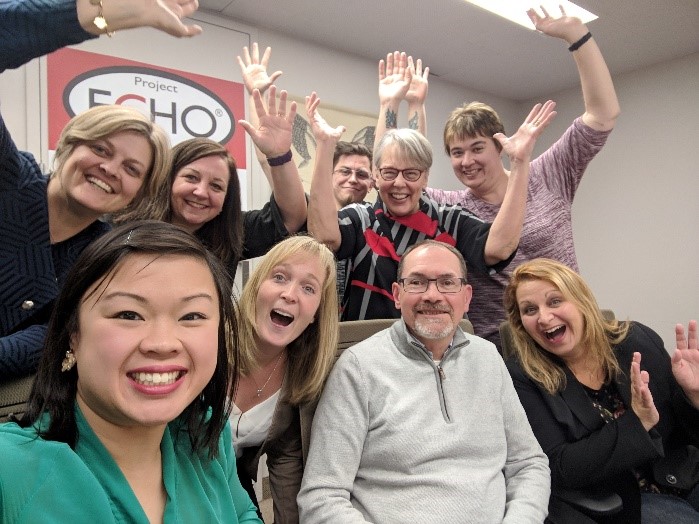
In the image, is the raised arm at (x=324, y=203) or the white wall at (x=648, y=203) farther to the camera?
the white wall at (x=648, y=203)

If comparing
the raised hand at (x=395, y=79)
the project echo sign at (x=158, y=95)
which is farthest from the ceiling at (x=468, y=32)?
the raised hand at (x=395, y=79)

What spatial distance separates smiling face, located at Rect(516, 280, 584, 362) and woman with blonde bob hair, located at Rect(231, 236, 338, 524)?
26.3 inches

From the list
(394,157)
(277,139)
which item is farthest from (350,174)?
(277,139)

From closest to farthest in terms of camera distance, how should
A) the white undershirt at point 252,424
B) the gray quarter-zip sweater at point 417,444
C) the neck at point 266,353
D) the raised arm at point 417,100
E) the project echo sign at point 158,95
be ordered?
the gray quarter-zip sweater at point 417,444
the white undershirt at point 252,424
the neck at point 266,353
the raised arm at point 417,100
the project echo sign at point 158,95

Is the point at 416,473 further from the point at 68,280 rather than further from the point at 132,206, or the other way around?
the point at 132,206

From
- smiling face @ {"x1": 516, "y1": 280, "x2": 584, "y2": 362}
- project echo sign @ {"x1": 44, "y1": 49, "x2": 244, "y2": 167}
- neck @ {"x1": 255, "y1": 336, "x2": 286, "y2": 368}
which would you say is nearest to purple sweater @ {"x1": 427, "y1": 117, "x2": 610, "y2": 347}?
smiling face @ {"x1": 516, "y1": 280, "x2": 584, "y2": 362}

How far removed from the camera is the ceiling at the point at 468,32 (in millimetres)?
3369

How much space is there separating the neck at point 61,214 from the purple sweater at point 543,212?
1490 mm

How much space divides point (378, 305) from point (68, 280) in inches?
49.5

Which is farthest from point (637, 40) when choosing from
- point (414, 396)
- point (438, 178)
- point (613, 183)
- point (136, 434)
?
point (136, 434)

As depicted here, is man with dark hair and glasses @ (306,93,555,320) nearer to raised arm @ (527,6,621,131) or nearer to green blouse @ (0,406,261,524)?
raised arm @ (527,6,621,131)

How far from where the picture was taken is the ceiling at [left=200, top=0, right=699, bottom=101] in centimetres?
337

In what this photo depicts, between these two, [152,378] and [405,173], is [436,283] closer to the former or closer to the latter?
[405,173]

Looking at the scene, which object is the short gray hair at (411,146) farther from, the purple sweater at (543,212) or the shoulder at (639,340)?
the shoulder at (639,340)
